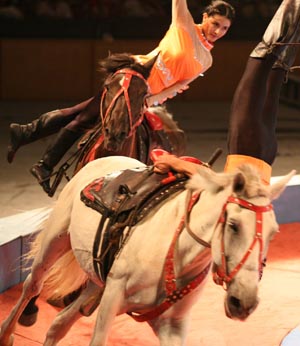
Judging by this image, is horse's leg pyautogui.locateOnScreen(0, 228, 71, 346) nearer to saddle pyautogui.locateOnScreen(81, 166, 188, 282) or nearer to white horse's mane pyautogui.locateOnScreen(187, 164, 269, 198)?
saddle pyautogui.locateOnScreen(81, 166, 188, 282)

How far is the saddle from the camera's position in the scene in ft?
12.9

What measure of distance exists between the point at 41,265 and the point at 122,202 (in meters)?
0.76

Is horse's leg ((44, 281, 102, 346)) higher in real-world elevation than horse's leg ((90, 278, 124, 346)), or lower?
lower

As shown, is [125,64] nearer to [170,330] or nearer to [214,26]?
[214,26]

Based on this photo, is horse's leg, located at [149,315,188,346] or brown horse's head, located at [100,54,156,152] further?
brown horse's head, located at [100,54,156,152]

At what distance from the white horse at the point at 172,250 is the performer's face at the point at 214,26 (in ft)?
5.61

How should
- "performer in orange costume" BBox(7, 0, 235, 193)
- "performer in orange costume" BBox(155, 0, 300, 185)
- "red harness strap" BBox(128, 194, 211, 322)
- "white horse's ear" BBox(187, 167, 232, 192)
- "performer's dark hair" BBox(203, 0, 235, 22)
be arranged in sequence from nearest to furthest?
"white horse's ear" BBox(187, 167, 232, 192) < "red harness strap" BBox(128, 194, 211, 322) < "performer in orange costume" BBox(155, 0, 300, 185) < "performer in orange costume" BBox(7, 0, 235, 193) < "performer's dark hair" BBox(203, 0, 235, 22)

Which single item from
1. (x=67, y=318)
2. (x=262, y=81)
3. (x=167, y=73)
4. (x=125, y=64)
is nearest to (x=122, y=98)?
(x=125, y=64)

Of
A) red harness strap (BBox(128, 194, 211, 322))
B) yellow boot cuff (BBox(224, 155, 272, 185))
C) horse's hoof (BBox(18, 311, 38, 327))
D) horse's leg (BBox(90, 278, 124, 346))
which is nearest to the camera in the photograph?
red harness strap (BBox(128, 194, 211, 322))

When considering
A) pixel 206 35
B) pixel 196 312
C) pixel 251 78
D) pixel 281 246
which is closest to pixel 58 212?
pixel 251 78

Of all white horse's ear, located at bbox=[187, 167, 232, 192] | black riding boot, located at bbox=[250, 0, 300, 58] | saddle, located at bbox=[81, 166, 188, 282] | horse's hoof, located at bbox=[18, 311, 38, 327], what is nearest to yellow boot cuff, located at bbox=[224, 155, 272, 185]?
black riding boot, located at bbox=[250, 0, 300, 58]

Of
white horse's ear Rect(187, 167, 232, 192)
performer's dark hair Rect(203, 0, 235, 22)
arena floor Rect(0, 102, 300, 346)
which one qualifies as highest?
white horse's ear Rect(187, 167, 232, 192)

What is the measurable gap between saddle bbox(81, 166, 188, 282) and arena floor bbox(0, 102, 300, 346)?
1323 mm

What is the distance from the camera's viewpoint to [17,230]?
606 cm
